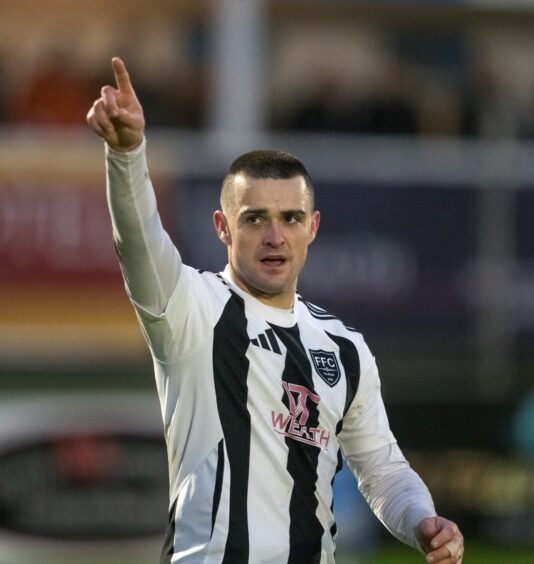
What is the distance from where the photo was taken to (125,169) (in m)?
4.24

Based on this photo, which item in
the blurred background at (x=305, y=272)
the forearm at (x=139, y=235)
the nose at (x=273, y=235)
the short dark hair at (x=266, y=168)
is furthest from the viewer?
the blurred background at (x=305, y=272)

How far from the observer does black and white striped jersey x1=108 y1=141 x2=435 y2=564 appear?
14.4ft

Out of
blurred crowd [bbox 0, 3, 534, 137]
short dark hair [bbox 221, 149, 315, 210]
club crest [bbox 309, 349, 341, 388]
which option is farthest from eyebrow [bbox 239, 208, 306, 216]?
blurred crowd [bbox 0, 3, 534, 137]

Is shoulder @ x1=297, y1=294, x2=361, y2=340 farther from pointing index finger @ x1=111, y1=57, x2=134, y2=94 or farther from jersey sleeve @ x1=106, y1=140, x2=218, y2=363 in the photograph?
pointing index finger @ x1=111, y1=57, x2=134, y2=94

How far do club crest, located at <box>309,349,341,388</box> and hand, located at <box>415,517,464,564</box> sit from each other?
0.58m

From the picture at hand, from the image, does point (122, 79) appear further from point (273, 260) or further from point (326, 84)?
point (326, 84)

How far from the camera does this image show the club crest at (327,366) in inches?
188

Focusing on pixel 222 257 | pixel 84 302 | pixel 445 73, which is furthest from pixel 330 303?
pixel 445 73

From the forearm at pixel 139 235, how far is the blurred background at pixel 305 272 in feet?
20.2

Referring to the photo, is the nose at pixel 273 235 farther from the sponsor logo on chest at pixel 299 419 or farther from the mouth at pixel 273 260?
the sponsor logo on chest at pixel 299 419

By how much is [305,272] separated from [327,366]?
7.03m

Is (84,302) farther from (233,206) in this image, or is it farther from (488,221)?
(233,206)

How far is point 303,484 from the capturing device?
4633 millimetres

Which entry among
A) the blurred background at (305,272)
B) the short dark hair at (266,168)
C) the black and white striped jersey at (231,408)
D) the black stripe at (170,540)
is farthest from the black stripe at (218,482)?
the blurred background at (305,272)
